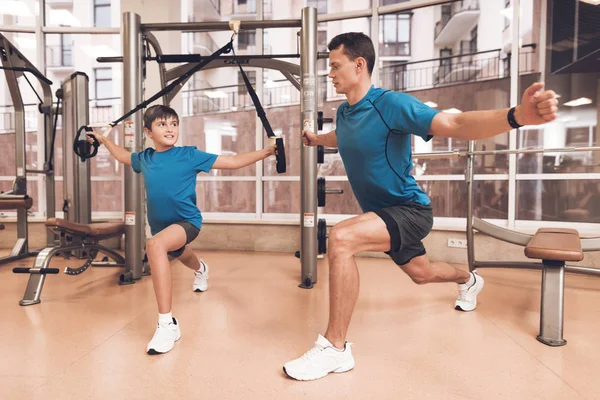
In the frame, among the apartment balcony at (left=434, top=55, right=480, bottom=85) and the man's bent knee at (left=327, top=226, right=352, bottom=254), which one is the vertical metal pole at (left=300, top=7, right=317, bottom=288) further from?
the apartment balcony at (left=434, top=55, right=480, bottom=85)

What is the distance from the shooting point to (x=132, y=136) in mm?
3002

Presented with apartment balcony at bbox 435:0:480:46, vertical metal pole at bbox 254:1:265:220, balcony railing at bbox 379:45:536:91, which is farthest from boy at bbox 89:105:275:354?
apartment balcony at bbox 435:0:480:46

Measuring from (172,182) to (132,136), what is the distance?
3.64 ft

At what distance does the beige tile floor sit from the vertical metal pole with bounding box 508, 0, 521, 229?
100cm

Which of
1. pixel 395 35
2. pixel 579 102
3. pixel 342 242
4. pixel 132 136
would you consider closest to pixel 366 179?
pixel 342 242

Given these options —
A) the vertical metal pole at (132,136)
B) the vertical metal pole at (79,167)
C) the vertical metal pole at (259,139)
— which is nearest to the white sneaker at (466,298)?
the vertical metal pole at (132,136)

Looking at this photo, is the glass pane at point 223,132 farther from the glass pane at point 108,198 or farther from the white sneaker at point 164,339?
the white sneaker at point 164,339

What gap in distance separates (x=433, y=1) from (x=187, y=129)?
11.2 feet

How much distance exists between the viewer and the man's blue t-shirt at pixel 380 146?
5.08 ft

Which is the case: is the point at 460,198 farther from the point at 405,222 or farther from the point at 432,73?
the point at 405,222

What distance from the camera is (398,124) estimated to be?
5.07 ft

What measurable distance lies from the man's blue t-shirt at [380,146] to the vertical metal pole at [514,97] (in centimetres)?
258

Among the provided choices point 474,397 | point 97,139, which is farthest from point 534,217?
point 97,139

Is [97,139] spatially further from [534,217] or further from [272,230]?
[534,217]
